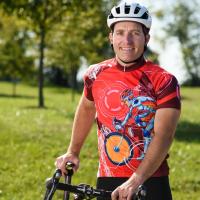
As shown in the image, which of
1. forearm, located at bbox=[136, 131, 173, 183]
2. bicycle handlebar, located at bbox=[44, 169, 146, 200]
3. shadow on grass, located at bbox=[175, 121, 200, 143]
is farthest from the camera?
shadow on grass, located at bbox=[175, 121, 200, 143]

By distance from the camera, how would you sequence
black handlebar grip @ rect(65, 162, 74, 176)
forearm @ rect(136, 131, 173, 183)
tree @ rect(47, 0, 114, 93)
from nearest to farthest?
forearm @ rect(136, 131, 173, 183) → black handlebar grip @ rect(65, 162, 74, 176) → tree @ rect(47, 0, 114, 93)

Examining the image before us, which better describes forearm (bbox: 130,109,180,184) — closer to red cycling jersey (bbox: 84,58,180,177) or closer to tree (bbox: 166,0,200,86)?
red cycling jersey (bbox: 84,58,180,177)

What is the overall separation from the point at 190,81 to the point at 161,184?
99336 millimetres

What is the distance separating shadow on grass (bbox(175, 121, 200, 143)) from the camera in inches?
693

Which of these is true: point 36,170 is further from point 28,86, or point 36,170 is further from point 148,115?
point 28,86

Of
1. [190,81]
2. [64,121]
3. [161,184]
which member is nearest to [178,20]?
[190,81]

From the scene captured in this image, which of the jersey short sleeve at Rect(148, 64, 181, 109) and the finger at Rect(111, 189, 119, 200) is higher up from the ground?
the jersey short sleeve at Rect(148, 64, 181, 109)

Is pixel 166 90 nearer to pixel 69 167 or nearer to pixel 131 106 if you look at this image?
pixel 131 106

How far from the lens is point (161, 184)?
14.6ft

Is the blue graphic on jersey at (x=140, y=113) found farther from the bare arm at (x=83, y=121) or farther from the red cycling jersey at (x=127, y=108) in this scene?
the bare arm at (x=83, y=121)

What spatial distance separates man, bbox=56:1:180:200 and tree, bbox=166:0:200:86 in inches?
3975

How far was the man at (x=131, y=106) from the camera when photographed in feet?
13.4

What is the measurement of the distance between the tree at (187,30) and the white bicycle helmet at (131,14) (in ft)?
332

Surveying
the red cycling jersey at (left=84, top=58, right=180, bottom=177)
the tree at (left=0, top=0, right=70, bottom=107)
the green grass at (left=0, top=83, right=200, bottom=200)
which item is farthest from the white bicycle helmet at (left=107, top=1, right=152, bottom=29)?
the tree at (left=0, top=0, right=70, bottom=107)
